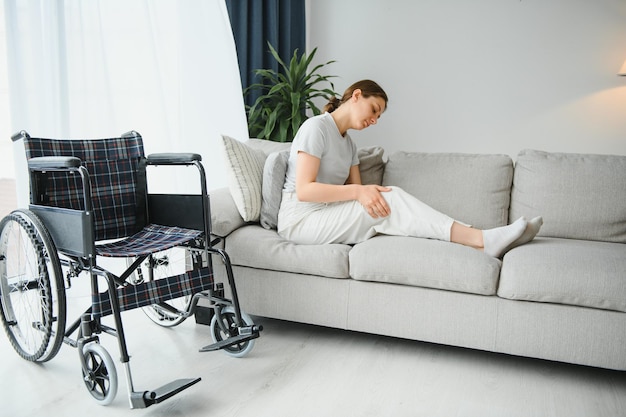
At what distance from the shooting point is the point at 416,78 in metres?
4.09

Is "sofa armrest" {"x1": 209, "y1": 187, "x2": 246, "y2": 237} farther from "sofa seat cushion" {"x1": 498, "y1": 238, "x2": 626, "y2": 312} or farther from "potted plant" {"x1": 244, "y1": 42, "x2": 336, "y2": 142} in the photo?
"potted plant" {"x1": 244, "y1": 42, "x2": 336, "y2": 142}

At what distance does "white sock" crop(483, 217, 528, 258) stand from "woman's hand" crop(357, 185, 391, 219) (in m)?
0.38

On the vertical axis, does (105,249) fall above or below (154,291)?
above

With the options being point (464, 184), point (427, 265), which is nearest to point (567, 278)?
point (427, 265)

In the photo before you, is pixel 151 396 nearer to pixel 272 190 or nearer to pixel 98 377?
pixel 98 377

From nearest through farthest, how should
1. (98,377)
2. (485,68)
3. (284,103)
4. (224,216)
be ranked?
(98,377) → (224,216) → (284,103) → (485,68)

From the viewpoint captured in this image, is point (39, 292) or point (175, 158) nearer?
point (39, 292)

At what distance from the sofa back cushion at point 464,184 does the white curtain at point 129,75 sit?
4.20 ft

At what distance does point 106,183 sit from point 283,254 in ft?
2.31

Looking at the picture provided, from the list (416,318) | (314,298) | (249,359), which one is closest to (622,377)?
(416,318)

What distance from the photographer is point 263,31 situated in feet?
13.1

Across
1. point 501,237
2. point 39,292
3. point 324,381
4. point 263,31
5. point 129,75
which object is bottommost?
point 324,381

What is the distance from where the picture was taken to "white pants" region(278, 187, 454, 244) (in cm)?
222

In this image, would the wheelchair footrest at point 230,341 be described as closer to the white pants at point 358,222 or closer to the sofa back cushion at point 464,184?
the white pants at point 358,222
